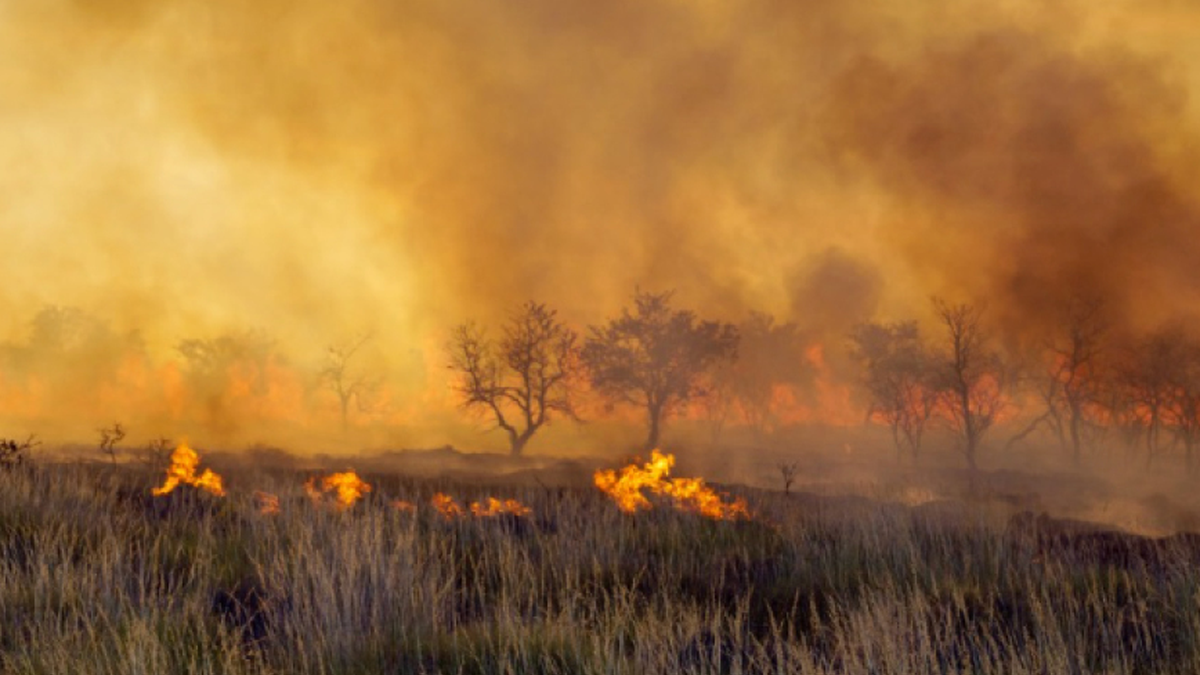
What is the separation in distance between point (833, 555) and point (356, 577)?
6.42 metres

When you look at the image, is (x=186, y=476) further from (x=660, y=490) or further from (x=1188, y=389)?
(x=1188, y=389)

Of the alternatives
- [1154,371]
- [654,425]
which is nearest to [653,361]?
[654,425]

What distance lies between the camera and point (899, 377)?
59.8m

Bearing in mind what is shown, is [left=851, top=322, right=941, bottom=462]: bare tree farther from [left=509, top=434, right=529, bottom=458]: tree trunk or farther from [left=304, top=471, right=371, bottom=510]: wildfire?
[left=304, top=471, right=371, bottom=510]: wildfire

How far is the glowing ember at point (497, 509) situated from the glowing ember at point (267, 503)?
9.65ft

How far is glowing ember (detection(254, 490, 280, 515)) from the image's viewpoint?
14.2 m

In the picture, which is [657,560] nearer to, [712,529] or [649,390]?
[712,529]

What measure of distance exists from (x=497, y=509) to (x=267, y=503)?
3.59 m

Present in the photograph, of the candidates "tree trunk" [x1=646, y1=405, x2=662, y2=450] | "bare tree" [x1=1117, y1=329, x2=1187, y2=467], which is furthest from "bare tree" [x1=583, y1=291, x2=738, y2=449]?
"bare tree" [x1=1117, y1=329, x2=1187, y2=467]

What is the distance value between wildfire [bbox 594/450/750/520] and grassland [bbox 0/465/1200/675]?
25.6 inches

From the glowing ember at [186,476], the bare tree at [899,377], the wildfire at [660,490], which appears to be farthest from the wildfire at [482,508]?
the bare tree at [899,377]

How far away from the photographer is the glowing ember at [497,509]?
1528 cm

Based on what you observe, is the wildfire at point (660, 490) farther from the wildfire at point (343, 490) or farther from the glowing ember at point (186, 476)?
the glowing ember at point (186, 476)

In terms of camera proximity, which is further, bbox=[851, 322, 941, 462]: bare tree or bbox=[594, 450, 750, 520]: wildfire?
bbox=[851, 322, 941, 462]: bare tree
